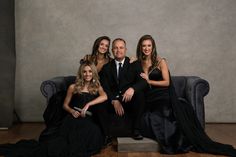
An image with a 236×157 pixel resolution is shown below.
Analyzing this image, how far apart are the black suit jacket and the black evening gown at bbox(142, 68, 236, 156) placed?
32cm

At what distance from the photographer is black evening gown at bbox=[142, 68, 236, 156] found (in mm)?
3951

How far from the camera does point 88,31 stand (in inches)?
223

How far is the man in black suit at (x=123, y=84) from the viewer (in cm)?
416

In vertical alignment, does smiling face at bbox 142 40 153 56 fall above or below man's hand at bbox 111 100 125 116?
above

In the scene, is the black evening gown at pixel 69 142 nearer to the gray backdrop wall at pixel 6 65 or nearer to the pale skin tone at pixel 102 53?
the pale skin tone at pixel 102 53

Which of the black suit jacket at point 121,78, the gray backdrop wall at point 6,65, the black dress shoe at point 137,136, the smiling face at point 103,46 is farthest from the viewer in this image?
the gray backdrop wall at point 6,65

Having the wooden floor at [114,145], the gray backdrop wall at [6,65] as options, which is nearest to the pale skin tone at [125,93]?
the wooden floor at [114,145]

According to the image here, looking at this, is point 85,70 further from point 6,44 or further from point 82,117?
point 6,44

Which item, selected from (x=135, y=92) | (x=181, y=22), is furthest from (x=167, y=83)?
(x=181, y=22)

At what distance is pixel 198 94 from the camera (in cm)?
445

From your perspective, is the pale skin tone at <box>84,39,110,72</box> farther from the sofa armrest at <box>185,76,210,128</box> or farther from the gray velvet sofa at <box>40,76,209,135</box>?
the sofa armrest at <box>185,76,210,128</box>

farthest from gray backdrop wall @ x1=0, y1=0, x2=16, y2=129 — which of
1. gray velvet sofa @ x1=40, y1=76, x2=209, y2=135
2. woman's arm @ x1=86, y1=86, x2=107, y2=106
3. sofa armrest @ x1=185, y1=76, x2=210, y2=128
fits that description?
sofa armrest @ x1=185, y1=76, x2=210, y2=128

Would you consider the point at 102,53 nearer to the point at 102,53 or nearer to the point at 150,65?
the point at 102,53

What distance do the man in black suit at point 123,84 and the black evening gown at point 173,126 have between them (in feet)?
0.57
